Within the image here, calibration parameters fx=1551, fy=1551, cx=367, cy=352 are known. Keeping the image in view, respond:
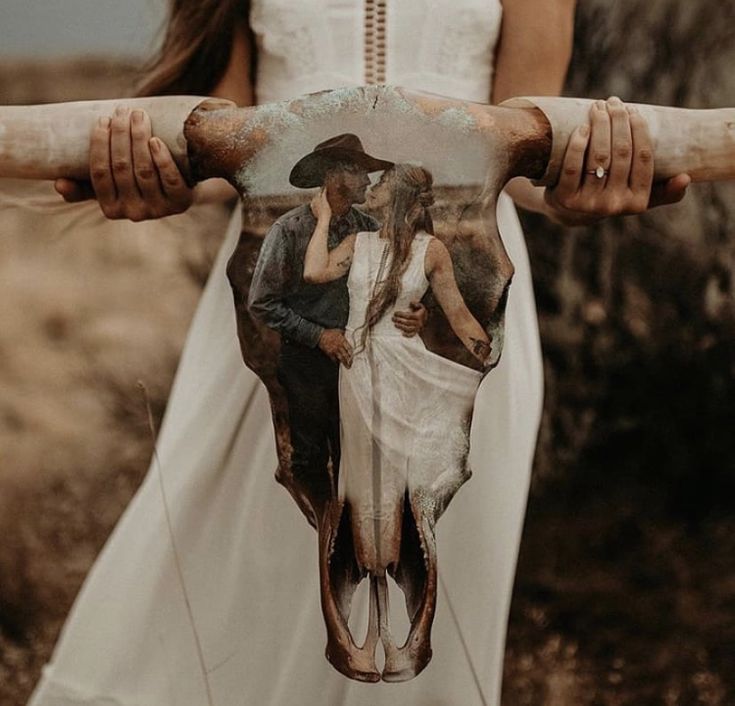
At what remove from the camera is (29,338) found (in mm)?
1171

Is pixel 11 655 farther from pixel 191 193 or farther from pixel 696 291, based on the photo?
pixel 696 291

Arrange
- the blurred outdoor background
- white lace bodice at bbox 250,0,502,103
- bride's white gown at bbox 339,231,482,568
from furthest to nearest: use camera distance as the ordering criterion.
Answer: the blurred outdoor background
white lace bodice at bbox 250,0,502,103
bride's white gown at bbox 339,231,482,568

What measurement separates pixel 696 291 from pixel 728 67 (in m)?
Result: 0.17

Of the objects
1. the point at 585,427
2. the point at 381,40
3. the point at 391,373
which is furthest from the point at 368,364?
the point at 585,427

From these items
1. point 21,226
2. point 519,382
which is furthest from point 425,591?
point 21,226

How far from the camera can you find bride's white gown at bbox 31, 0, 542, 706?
39.3 inches

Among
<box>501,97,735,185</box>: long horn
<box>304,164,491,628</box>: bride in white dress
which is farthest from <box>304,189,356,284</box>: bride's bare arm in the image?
<box>501,97,735,185</box>: long horn

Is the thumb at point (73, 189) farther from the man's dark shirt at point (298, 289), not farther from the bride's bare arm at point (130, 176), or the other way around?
the man's dark shirt at point (298, 289)

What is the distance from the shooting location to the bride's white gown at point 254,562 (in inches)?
39.3

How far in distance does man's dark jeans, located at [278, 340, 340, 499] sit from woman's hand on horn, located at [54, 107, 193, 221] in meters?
0.12

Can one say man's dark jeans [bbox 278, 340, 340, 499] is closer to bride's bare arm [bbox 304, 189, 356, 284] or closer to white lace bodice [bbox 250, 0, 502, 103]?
bride's bare arm [bbox 304, 189, 356, 284]

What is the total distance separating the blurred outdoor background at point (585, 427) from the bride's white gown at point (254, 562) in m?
0.14

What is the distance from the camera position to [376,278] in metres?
0.80

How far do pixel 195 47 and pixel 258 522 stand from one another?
0.31 m
